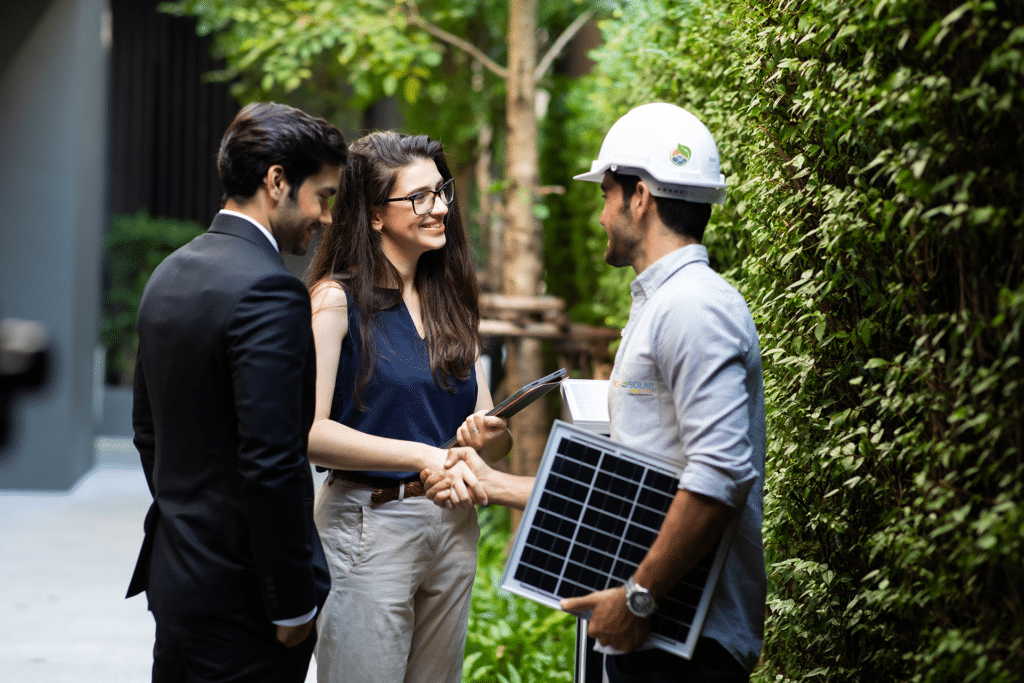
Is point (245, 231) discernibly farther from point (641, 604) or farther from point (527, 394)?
point (641, 604)

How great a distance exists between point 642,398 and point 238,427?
2.64 ft

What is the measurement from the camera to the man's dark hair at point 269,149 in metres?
2.05

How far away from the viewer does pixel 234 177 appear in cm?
207

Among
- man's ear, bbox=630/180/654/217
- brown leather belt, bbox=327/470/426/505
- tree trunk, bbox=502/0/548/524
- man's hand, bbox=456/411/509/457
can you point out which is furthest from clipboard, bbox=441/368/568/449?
tree trunk, bbox=502/0/548/524

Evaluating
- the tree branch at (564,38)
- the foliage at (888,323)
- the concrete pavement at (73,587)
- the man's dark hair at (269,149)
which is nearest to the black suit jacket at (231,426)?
the man's dark hair at (269,149)

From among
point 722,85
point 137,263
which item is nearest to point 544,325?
point 722,85

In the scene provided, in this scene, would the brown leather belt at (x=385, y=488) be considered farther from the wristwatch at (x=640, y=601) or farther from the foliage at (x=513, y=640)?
the foliage at (x=513, y=640)

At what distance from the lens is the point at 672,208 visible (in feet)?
6.58

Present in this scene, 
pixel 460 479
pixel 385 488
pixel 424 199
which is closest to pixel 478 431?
pixel 460 479

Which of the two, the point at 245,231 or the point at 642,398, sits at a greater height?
the point at 245,231

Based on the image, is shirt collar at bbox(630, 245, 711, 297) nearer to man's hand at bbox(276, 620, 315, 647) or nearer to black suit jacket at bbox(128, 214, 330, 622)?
black suit jacket at bbox(128, 214, 330, 622)

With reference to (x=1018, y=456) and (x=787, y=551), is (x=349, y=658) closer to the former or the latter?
(x=787, y=551)

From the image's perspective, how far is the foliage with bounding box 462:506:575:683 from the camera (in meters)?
4.29

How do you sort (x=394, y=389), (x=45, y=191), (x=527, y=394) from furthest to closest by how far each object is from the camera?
(x=45, y=191) < (x=394, y=389) < (x=527, y=394)
